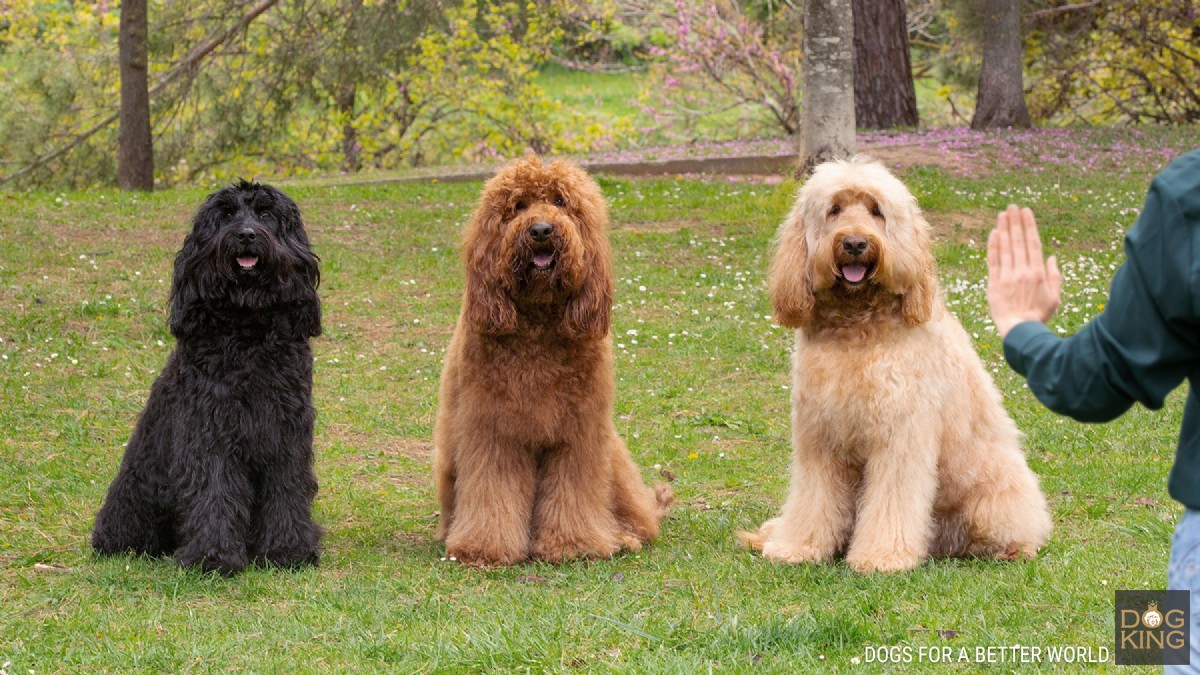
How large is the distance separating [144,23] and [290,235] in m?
11.2

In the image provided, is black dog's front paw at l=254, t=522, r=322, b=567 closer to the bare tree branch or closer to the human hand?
the human hand

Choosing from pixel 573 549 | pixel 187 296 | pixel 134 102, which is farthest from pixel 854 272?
pixel 134 102

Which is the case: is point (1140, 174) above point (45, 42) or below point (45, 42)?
below

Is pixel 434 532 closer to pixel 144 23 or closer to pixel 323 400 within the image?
pixel 323 400

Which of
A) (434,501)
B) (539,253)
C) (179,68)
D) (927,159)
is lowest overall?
(434,501)

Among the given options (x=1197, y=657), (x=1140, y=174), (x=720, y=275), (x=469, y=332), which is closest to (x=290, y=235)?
(x=469, y=332)

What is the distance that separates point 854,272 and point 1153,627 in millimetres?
2368

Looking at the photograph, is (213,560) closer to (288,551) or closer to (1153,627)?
(288,551)

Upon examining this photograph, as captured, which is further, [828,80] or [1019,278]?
[828,80]

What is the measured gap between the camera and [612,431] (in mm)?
5891

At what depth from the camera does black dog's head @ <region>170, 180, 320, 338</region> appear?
5.29 m

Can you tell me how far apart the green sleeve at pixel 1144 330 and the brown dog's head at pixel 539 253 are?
3.19 m

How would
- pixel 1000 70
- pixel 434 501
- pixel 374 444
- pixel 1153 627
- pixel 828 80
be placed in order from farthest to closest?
1. pixel 1000 70
2. pixel 828 80
3. pixel 374 444
4. pixel 434 501
5. pixel 1153 627

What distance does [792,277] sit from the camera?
5219mm
